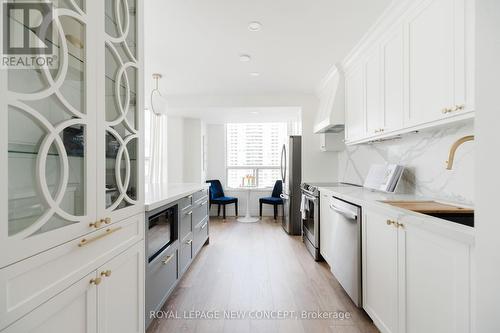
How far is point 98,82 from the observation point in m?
1.09

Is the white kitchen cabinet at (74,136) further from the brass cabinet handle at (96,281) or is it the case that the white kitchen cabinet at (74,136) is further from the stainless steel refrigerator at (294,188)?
the stainless steel refrigerator at (294,188)

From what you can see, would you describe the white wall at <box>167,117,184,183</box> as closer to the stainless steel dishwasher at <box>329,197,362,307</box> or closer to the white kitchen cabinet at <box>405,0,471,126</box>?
the stainless steel dishwasher at <box>329,197,362,307</box>

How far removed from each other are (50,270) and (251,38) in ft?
7.82

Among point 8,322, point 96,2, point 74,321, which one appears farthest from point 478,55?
point 74,321

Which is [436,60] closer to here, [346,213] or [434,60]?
[434,60]

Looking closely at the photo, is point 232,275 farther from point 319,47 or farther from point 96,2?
point 319,47

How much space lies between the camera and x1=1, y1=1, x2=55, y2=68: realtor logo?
720 millimetres

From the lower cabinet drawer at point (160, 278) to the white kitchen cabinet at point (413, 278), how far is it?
1619mm

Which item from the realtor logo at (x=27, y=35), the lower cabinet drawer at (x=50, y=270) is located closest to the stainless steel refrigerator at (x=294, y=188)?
the lower cabinet drawer at (x=50, y=270)

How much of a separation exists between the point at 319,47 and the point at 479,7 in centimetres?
204

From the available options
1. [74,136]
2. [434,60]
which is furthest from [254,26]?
[74,136]

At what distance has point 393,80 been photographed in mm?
1953

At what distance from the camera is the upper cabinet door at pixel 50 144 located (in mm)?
716

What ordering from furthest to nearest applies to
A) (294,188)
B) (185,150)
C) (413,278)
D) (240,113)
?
(185,150) < (240,113) < (294,188) < (413,278)
